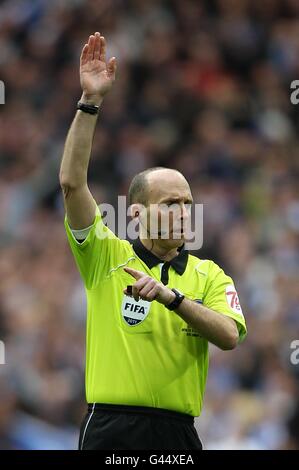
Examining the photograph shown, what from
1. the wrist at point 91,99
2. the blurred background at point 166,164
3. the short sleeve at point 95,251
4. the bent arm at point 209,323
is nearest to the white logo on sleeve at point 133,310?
the short sleeve at point 95,251

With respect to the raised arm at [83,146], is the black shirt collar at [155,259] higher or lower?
lower

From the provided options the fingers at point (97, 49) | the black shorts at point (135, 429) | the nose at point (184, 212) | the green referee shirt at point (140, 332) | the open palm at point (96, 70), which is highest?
the fingers at point (97, 49)

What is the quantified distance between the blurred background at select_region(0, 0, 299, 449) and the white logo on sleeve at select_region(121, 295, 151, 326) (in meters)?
3.72

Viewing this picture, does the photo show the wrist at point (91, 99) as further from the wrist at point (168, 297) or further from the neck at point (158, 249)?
the wrist at point (168, 297)

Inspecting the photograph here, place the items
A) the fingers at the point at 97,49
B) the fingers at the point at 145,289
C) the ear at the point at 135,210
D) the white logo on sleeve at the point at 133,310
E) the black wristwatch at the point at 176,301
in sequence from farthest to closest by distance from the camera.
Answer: the ear at the point at 135,210 < the fingers at the point at 97,49 < the white logo on sleeve at the point at 133,310 < the black wristwatch at the point at 176,301 < the fingers at the point at 145,289

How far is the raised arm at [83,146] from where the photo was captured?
4207 millimetres

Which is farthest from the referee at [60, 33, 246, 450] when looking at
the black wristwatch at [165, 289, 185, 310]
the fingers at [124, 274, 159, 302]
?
the fingers at [124, 274, 159, 302]

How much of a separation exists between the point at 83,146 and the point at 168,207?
0.48 meters

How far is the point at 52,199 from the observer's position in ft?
35.9

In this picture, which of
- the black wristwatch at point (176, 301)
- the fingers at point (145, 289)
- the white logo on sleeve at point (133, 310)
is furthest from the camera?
the white logo on sleeve at point (133, 310)

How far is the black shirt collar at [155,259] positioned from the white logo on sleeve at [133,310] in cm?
21

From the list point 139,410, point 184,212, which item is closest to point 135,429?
point 139,410

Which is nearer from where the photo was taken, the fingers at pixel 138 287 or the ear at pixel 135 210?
the fingers at pixel 138 287

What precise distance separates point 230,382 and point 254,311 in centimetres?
88
